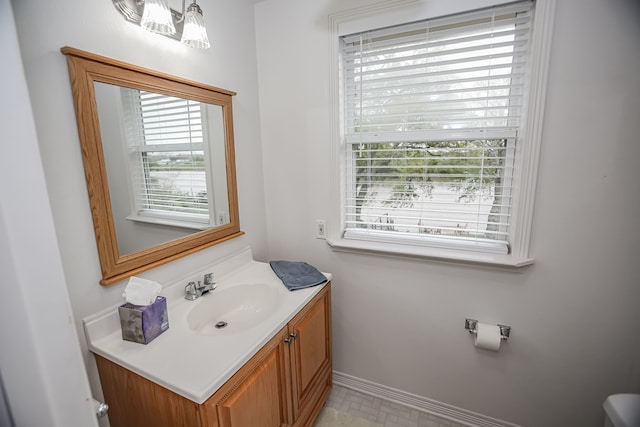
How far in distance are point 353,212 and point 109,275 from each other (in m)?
1.24

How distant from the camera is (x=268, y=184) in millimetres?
1858

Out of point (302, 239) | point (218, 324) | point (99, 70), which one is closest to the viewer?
point (99, 70)

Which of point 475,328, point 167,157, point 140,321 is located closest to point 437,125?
point 475,328

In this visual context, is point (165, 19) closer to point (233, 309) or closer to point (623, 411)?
point (233, 309)

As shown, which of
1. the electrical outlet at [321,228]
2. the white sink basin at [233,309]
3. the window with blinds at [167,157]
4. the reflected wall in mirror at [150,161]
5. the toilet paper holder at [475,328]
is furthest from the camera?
the electrical outlet at [321,228]

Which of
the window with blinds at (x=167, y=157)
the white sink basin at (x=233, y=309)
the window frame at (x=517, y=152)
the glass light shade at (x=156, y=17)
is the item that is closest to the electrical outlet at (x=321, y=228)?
the window frame at (x=517, y=152)

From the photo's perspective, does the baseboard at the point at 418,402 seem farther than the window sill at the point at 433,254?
Yes

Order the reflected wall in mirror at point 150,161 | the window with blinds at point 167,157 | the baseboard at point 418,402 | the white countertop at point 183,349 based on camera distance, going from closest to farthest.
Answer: the white countertop at point 183,349
the reflected wall in mirror at point 150,161
the window with blinds at point 167,157
the baseboard at point 418,402

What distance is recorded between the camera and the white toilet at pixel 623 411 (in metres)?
0.88

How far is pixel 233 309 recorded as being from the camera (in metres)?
1.43

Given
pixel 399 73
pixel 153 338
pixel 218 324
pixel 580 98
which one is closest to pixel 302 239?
pixel 218 324

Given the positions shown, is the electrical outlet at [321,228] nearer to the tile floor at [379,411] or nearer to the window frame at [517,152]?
the window frame at [517,152]

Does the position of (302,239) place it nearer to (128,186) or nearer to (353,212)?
(353,212)

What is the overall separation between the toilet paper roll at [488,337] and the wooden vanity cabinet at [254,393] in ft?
2.61
